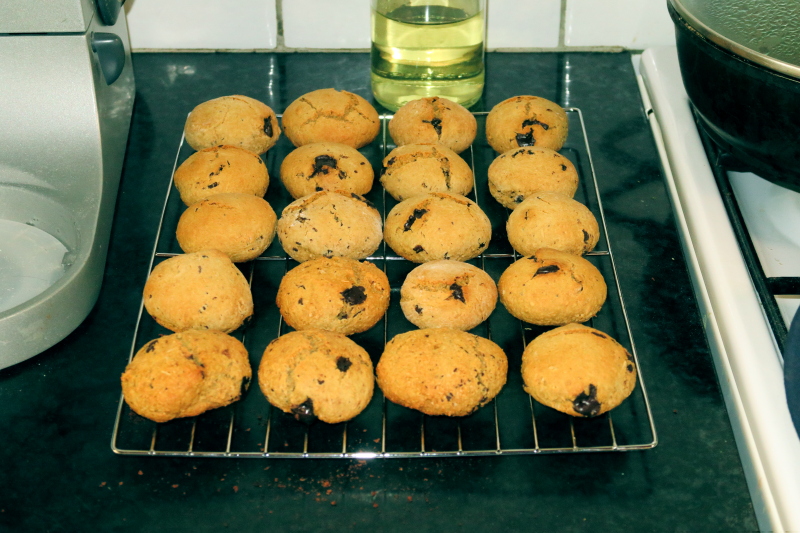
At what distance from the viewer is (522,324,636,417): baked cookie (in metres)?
0.84

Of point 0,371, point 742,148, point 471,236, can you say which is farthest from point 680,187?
point 0,371

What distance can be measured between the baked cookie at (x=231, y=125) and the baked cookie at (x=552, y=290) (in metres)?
0.47

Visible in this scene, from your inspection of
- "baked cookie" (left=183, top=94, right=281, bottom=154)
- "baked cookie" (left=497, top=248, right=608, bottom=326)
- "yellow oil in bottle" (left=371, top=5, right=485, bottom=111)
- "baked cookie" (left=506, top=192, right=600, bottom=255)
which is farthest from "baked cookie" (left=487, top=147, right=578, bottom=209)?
"baked cookie" (left=183, top=94, right=281, bottom=154)

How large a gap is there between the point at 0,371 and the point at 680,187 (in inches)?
36.7

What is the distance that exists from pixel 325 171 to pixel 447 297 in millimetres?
298

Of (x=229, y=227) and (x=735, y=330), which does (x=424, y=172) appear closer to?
(x=229, y=227)

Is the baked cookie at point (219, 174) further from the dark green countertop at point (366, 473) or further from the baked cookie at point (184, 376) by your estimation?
the baked cookie at point (184, 376)

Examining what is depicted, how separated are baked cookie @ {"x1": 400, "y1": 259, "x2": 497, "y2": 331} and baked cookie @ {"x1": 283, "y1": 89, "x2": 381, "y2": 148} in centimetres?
34

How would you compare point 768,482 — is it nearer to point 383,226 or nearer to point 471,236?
point 471,236

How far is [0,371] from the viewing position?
0.94 metres

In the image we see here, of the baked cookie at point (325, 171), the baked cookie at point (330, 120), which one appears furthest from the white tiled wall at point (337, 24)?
the baked cookie at point (325, 171)

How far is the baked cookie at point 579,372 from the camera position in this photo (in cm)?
84

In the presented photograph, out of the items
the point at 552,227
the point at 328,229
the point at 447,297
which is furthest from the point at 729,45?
the point at 328,229

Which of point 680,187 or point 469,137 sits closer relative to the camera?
point 680,187
